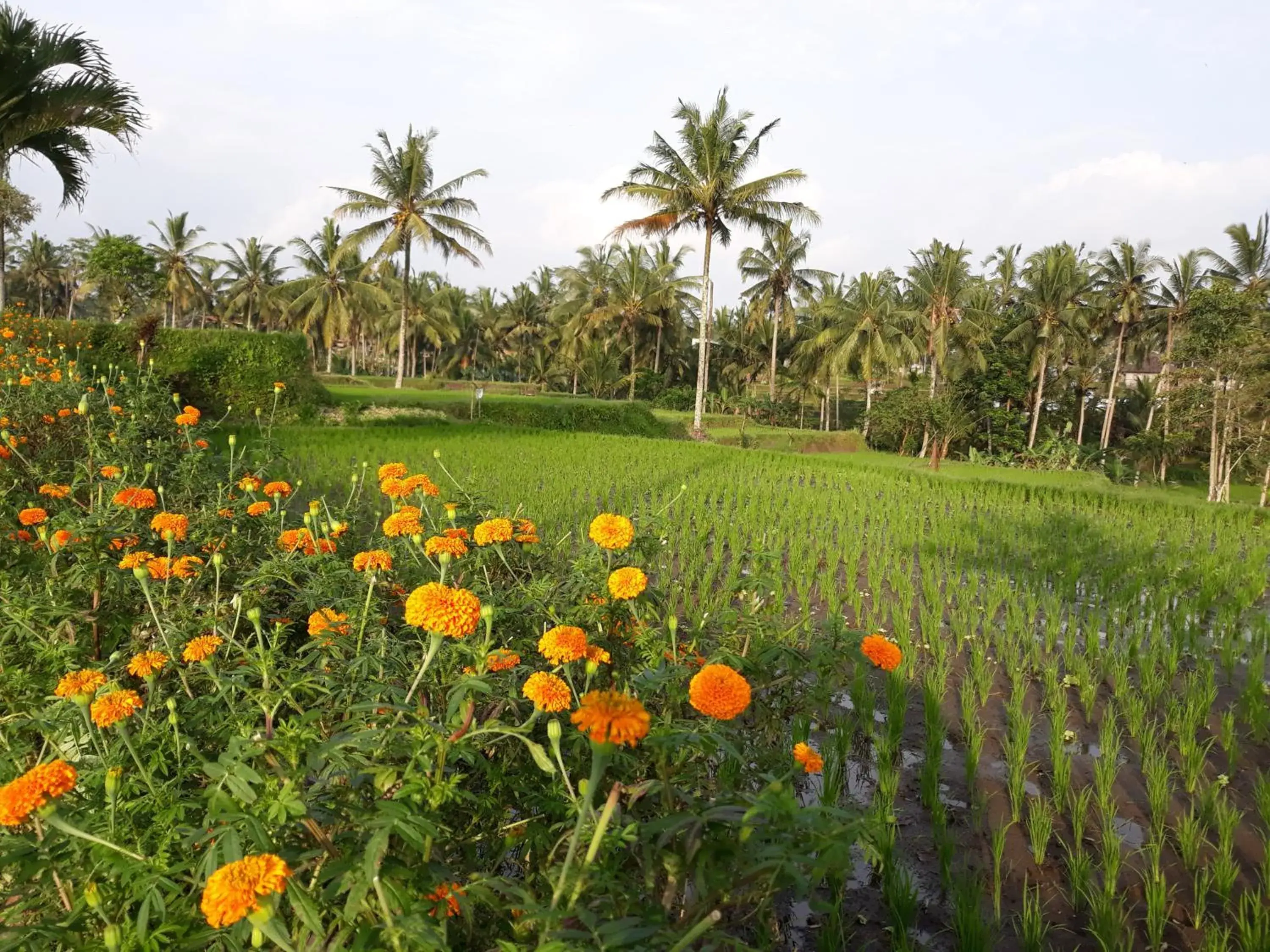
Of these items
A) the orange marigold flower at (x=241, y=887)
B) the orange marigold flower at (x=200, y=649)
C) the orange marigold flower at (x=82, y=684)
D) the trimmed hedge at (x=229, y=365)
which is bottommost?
the orange marigold flower at (x=241, y=887)

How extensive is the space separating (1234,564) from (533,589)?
676 centimetres

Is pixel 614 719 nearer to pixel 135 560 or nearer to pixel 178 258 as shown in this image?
pixel 135 560

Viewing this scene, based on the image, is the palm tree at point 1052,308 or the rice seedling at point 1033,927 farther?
the palm tree at point 1052,308

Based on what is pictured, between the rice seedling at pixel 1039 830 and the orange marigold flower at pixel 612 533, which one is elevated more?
the orange marigold flower at pixel 612 533

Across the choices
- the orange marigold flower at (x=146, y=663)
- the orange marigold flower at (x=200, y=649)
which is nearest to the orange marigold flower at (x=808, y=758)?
the orange marigold flower at (x=200, y=649)

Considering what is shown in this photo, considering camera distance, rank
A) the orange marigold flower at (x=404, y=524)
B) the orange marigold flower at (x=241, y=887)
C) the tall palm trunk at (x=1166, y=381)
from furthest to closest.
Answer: the tall palm trunk at (x=1166, y=381)
the orange marigold flower at (x=404, y=524)
the orange marigold flower at (x=241, y=887)

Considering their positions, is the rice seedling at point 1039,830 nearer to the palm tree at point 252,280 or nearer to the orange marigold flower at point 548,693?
the orange marigold flower at point 548,693

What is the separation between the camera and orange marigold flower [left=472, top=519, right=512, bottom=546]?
82.0 inches

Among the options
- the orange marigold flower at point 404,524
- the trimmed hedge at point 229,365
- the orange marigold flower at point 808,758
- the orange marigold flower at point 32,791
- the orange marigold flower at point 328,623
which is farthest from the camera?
the trimmed hedge at point 229,365

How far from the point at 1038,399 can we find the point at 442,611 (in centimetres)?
2697

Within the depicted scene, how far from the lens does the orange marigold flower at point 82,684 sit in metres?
1.25

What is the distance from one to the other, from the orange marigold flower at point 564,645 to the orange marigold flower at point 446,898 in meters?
0.45

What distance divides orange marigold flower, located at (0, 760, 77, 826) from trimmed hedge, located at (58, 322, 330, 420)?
1200 cm

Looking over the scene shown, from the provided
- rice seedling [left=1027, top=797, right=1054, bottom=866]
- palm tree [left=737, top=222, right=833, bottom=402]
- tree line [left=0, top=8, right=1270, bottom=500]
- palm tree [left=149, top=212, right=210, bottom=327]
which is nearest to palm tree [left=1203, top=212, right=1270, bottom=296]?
tree line [left=0, top=8, right=1270, bottom=500]
